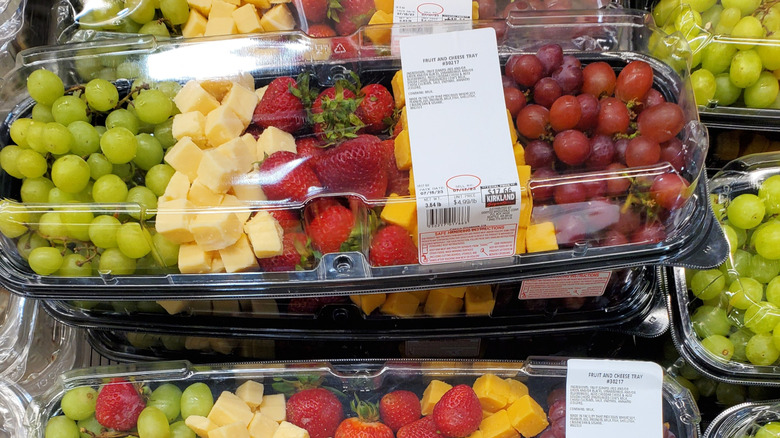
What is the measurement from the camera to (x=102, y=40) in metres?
1.46

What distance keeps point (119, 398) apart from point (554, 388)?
0.87 metres

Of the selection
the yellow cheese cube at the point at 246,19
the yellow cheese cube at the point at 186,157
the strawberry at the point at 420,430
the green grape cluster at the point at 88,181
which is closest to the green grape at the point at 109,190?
the green grape cluster at the point at 88,181

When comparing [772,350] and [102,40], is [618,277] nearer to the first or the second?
[772,350]

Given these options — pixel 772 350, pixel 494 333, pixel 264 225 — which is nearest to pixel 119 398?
pixel 264 225

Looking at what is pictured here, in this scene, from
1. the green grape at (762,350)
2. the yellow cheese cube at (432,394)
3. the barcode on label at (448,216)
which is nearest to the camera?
the barcode on label at (448,216)

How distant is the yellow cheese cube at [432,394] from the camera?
125cm

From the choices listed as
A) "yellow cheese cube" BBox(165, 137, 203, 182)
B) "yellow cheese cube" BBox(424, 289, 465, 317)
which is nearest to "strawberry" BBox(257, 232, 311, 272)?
"yellow cheese cube" BBox(165, 137, 203, 182)

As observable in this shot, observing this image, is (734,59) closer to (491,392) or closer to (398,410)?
(491,392)

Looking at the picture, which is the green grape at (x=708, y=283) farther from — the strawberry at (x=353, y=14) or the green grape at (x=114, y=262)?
the green grape at (x=114, y=262)

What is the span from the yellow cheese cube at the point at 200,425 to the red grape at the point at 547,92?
91cm

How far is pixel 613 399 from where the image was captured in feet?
4.05

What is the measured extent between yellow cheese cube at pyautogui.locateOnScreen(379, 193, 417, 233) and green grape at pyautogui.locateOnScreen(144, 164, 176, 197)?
443 millimetres

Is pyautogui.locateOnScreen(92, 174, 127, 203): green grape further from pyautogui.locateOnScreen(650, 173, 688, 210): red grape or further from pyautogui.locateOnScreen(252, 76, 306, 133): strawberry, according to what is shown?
pyautogui.locateOnScreen(650, 173, 688, 210): red grape

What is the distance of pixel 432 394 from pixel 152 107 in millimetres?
817
